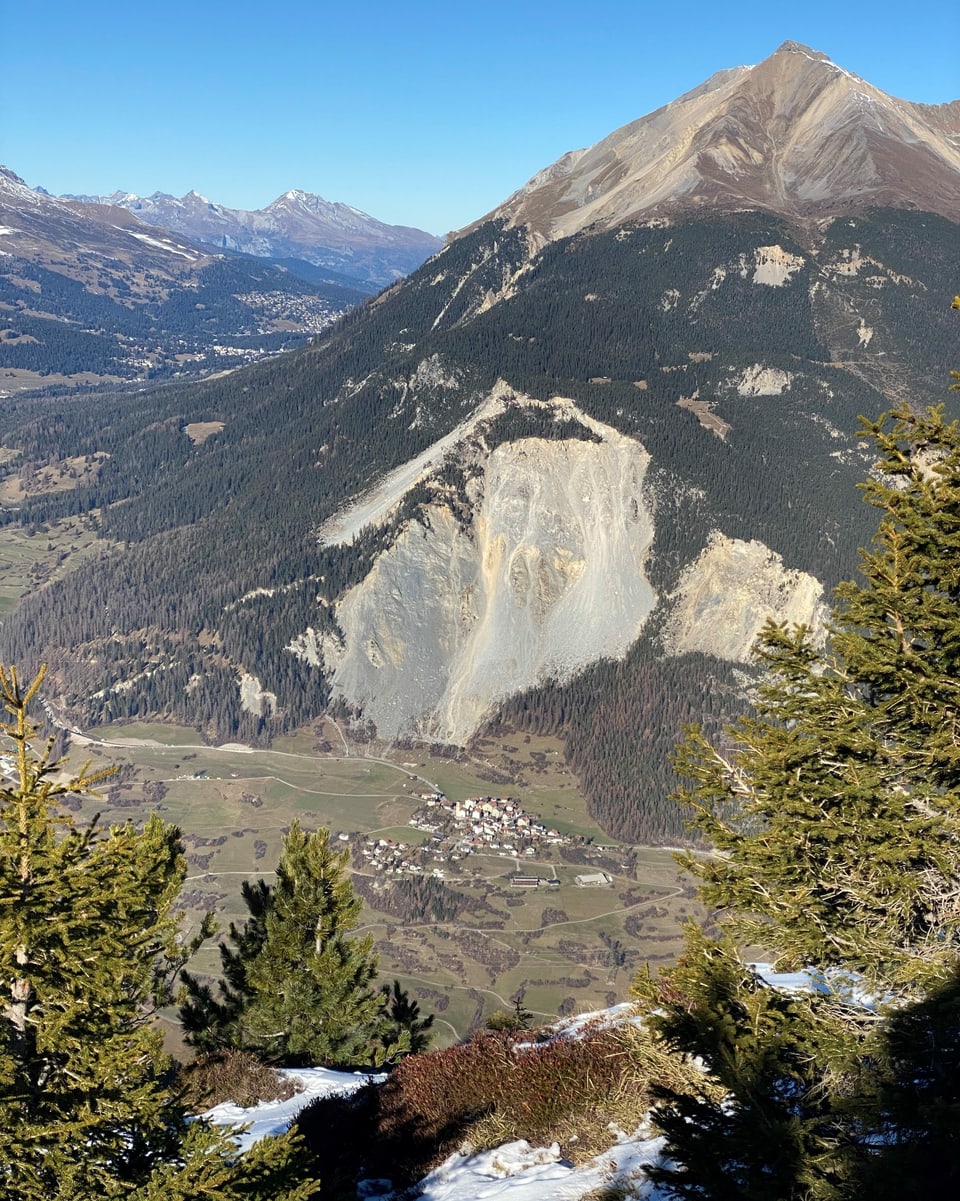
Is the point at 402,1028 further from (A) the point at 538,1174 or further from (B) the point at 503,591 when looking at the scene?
(B) the point at 503,591

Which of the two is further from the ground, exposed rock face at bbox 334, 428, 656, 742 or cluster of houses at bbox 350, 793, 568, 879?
exposed rock face at bbox 334, 428, 656, 742

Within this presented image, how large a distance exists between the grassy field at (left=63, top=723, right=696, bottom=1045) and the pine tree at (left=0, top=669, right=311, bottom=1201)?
59.7m

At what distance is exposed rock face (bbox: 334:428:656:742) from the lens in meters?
144

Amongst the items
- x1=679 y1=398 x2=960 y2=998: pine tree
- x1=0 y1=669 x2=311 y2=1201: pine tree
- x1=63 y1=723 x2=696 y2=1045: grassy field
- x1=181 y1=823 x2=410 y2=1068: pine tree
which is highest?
x1=679 y1=398 x2=960 y2=998: pine tree

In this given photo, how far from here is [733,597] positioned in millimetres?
144000

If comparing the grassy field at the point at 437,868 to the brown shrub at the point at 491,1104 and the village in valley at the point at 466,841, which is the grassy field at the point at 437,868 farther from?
the brown shrub at the point at 491,1104

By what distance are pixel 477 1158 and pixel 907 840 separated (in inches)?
426

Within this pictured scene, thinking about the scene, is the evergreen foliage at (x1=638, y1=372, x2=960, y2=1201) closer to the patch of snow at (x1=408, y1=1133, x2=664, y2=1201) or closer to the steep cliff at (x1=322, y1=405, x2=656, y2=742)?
the patch of snow at (x1=408, y1=1133, x2=664, y2=1201)

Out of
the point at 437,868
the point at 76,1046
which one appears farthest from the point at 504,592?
the point at 76,1046

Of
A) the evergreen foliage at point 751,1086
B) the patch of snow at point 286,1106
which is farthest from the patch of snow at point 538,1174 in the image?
the patch of snow at point 286,1106

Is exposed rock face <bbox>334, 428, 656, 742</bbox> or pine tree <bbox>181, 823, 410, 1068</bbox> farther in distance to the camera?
exposed rock face <bbox>334, 428, 656, 742</bbox>

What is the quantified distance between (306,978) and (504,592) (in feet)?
399

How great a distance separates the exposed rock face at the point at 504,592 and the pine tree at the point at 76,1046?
125 metres

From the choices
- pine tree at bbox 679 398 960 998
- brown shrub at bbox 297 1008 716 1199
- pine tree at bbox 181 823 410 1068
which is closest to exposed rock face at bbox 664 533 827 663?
pine tree at bbox 181 823 410 1068
